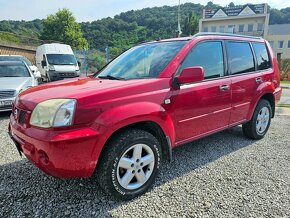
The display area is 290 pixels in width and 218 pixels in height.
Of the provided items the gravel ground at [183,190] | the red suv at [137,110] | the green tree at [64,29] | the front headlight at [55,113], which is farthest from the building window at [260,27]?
the front headlight at [55,113]

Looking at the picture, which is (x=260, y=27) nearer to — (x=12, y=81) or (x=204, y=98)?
(x=12, y=81)

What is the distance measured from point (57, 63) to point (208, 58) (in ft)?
44.3

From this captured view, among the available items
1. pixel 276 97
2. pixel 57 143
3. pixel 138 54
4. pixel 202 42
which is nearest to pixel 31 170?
pixel 57 143

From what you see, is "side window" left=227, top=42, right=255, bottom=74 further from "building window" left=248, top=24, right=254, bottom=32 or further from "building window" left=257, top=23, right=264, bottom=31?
"building window" left=248, top=24, right=254, bottom=32

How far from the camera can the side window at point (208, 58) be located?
3205 millimetres

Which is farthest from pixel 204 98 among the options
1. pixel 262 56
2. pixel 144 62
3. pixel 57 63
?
pixel 57 63

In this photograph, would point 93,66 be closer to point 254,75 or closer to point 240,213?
point 254,75

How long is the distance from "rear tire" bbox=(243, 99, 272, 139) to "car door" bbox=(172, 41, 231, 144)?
0.87m

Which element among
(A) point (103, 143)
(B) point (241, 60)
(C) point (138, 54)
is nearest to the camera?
(A) point (103, 143)

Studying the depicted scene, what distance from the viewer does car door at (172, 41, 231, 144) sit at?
304 cm

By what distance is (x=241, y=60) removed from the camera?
Result: 3.97 m

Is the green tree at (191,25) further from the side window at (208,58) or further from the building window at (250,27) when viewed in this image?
the side window at (208,58)

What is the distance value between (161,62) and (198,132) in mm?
1085

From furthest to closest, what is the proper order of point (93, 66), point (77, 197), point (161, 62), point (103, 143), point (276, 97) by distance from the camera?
point (93, 66) → point (276, 97) → point (161, 62) → point (77, 197) → point (103, 143)
